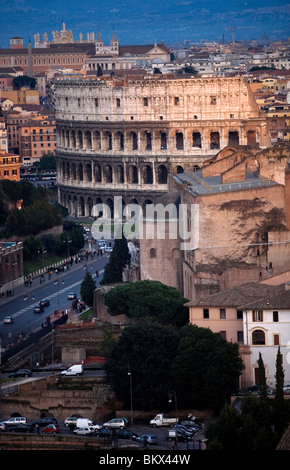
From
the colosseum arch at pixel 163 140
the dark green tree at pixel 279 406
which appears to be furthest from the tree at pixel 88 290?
the colosseum arch at pixel 163 140

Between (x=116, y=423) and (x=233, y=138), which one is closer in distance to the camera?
(x=116, y=423)

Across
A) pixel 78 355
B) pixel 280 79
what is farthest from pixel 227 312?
pixel 280 79

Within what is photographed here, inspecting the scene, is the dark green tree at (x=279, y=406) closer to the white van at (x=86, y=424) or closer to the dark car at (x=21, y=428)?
the white van at (x=86, y=424)

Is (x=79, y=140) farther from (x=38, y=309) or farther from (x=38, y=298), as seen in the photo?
(x=38, y=309)

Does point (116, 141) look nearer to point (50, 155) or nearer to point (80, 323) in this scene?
point (50, 155)

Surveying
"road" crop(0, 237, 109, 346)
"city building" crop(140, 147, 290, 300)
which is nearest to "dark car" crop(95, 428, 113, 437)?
"city building" crop(140, 147, 290, 300)

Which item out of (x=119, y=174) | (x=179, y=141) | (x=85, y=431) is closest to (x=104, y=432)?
(x=85, y=431)
